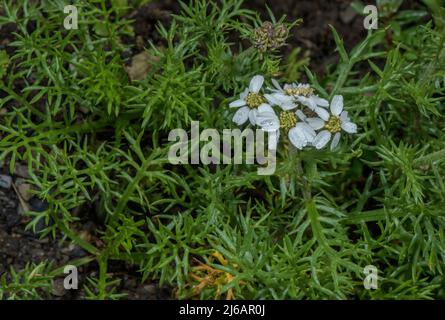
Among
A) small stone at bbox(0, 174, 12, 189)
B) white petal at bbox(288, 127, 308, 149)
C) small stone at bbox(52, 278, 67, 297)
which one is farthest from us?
small stone at bbox(0, 174, 12, 189)

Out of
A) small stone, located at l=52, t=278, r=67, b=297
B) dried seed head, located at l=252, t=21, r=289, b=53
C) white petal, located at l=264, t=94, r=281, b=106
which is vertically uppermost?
dried seed head, located at l=252, t=21, r=289, b=53

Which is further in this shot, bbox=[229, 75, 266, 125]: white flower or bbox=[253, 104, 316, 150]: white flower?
bbox=[229, 75, 266, 125]: white flower

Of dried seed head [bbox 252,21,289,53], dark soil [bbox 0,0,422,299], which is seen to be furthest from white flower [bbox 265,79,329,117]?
dark soil [bbox 0,0,422,299]

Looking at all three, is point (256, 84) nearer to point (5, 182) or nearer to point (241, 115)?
point (241, 115)

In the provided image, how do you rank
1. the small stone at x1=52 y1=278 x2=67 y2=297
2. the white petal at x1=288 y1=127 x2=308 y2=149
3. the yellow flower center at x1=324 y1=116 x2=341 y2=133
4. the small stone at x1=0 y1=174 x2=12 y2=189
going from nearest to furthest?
1. the white petal at x1=288 y1=127 x2=308 y2=149
2. the yellow flower center at x1=324 y1=116 x2=341 y2=133
3. the small stone at x1=52 y1=278 x2=67 y2=297
4. the small stone at x1=0 y1=174 x2=12 y2=189

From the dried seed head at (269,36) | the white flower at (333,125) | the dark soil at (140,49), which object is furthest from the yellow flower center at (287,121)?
the dark soil at (140,49)

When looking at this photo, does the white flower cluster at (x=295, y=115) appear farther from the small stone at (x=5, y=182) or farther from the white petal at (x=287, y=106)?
the small stone at (x=5, y=182)

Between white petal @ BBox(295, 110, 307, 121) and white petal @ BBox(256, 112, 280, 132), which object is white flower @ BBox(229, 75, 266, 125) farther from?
white petal @ BBox(295, 110, 307, 121)

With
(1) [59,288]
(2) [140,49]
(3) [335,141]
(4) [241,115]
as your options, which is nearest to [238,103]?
(4) [241,115]
